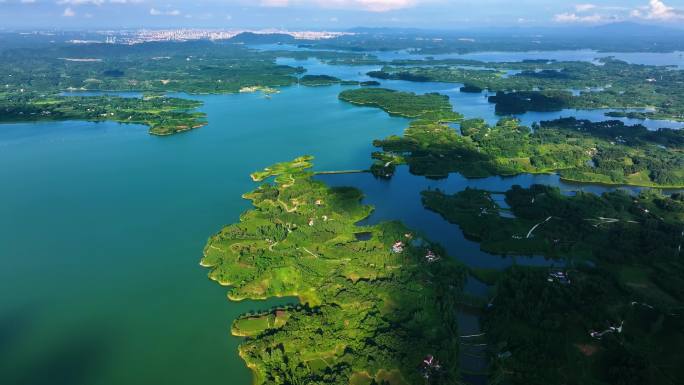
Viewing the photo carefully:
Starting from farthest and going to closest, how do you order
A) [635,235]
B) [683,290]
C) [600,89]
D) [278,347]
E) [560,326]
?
[600,89] < [635,235] < [683,290] < [560,326] < [278,347]

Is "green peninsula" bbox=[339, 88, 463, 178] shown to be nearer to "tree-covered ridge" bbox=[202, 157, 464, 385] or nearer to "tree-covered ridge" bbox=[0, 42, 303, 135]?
"tree-covered ridge" bbox=[202, 157, 464, 385]

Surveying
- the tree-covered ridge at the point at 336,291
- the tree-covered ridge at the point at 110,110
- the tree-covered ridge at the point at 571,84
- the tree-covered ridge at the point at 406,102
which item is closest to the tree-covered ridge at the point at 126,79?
the tree-covered ridge at the point at 110,110

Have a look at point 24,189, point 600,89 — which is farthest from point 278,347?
point 600,89

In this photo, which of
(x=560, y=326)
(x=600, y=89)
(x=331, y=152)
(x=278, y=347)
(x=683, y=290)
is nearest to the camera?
(x=278, y=347)

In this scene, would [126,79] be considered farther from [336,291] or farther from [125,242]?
[336,291]

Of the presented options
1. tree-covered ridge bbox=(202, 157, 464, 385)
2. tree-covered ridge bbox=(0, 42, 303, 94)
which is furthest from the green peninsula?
tree-covered ridge bbox=(0, 42, 303, 94)

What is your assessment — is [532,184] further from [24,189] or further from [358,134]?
[24,189]

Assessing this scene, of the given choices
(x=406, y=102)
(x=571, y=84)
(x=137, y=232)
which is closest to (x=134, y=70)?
(x=406, y=102)

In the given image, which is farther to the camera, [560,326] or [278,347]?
[560,326]

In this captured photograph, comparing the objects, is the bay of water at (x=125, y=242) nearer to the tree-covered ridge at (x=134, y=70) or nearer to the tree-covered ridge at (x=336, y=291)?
the tree-covered ridge at (x=336, y=291)
